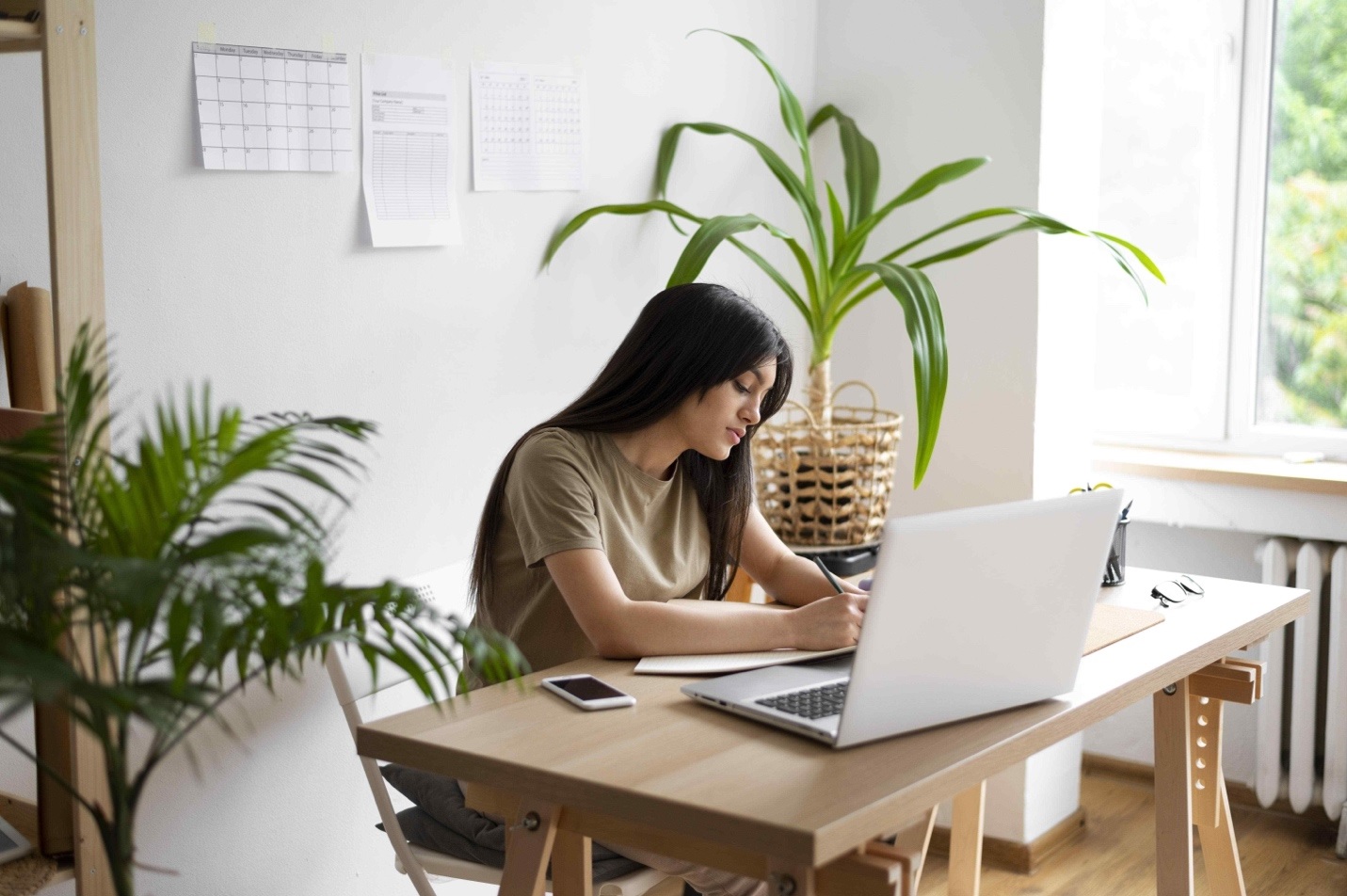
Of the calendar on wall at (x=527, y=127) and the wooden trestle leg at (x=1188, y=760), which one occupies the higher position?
A: the calendar on wall at (x=527, y=127)

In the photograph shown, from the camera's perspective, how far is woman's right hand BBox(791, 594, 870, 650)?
190 centimetres

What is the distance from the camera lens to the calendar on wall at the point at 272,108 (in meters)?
2.00

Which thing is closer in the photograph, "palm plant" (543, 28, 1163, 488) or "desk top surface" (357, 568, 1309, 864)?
"desk top surface" (357, 568, 1309, 864)

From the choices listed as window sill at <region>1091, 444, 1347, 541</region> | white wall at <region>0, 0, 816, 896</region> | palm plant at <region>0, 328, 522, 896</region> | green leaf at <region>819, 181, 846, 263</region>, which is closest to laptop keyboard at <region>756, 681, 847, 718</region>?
palm plant at <region>0, 328, 522, 896</region>

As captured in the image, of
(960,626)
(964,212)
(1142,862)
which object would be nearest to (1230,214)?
(964,212)

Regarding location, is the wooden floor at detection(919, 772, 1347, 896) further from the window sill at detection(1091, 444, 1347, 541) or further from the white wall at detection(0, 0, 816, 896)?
the white wall at detection(0, 0, 816, 896)

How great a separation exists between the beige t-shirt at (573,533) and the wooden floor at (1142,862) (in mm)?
1206

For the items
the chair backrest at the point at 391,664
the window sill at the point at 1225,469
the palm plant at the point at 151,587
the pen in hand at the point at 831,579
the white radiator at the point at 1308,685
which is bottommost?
the white radiator at the point at 1308,685

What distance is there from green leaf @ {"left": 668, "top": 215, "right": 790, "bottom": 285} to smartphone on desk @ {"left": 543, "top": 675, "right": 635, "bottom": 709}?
0.82m

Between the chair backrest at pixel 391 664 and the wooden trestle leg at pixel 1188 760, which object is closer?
the chair backrest at pixel 391 664

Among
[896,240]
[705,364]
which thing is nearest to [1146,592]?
[705,364]

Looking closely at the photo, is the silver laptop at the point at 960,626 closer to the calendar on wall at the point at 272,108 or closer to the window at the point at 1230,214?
the calendar on wall at the point at 272,108

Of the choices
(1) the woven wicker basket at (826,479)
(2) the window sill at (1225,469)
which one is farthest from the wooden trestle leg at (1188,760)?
(2) the window sill at (1225,469)

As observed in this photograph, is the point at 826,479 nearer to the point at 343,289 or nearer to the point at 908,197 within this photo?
the point at 908,197
